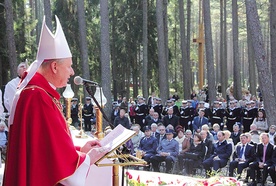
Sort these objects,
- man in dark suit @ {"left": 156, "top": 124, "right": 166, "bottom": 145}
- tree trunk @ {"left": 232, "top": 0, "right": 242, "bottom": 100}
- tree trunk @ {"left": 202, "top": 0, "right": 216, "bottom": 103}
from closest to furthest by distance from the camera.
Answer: man in dark suit @ {"left": 156, "top": 124, "right": 166, "bottom": 145}
tree trunk @ {"left": 202, "top": 0, "right": 216, "bottom": 103}
tree trunk @ {"left": 232, "top": 0, "right": 242, "bottom": 100}

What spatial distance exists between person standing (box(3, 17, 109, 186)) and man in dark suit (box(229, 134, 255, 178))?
7.70 metres

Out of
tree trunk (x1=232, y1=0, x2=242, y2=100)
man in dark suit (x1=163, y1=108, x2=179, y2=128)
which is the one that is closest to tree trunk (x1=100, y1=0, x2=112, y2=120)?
man in dark suit (x1=163, y1=108, x2=179, y2=128)

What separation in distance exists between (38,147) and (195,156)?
28.3 ft

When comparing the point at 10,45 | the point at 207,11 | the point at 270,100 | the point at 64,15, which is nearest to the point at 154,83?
the point at 64,15

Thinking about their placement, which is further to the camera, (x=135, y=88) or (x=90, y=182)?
(x=135, y=88)

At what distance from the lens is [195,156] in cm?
1144

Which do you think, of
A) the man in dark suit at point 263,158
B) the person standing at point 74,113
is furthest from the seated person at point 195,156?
the person standing at point 74,113

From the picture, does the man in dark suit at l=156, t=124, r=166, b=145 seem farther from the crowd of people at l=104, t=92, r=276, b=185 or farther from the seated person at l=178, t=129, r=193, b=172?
the seated person at l=178, t=129, r=193, b=172

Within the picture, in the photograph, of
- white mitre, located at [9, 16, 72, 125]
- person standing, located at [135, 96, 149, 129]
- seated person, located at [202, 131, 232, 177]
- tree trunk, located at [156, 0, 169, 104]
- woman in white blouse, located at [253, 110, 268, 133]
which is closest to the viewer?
white mitre, located at [9, 16, 72, 125]

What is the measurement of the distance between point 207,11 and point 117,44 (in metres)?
9.19

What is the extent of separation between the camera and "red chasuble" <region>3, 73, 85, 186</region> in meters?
3.11

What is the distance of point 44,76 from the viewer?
338 cm

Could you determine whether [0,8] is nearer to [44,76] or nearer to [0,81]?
[0,81]

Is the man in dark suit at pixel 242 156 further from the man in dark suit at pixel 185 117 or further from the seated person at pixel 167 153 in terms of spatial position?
the man in dark suit at pixel 185 117
